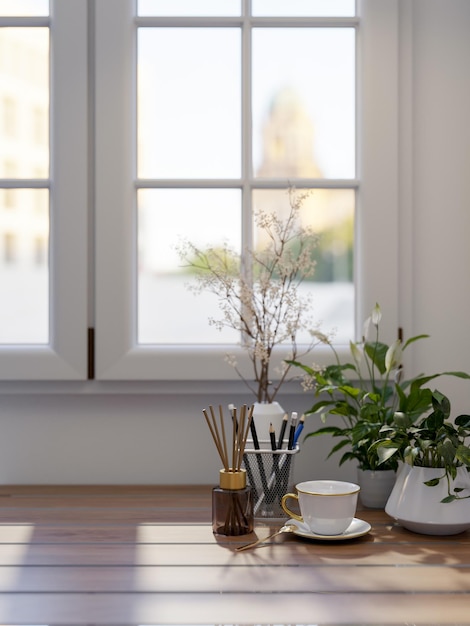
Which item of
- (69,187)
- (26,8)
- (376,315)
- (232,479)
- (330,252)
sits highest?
(26,8)

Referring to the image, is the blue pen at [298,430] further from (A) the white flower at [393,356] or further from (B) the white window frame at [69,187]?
(B) the white window frame at [69,187]

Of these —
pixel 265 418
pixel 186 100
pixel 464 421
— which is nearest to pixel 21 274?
pixel 186 100

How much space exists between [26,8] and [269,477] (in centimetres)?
126

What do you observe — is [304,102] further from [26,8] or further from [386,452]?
[386,452]

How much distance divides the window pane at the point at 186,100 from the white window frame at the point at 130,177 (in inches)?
2.5

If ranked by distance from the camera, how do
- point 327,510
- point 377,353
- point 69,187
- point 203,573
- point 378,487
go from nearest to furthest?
point 203,573 → point 327,510 → point 378,487 → point 377,353 → point 69,187

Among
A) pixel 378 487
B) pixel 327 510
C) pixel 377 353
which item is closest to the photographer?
pixel 327 510

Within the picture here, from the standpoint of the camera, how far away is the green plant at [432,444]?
1.37m

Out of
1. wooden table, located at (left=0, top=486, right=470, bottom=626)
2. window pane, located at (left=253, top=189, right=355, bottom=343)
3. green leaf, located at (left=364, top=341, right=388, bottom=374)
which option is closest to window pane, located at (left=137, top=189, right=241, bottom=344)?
window pane, located at (left=253, top=189, right=355, bottom=343)

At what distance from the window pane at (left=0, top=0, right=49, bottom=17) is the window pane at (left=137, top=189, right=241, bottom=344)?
19.9 inches

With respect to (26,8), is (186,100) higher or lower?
lower

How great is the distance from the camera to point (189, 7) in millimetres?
1888

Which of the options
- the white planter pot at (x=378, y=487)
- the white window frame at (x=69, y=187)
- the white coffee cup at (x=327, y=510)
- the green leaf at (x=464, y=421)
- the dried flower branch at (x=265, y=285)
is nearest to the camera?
the white coffee cup at (x=327, y=510)

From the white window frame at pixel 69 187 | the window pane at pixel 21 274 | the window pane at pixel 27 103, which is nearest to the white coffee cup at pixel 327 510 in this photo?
the white window frame at pixel 69 187
